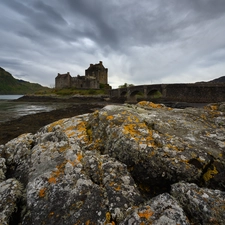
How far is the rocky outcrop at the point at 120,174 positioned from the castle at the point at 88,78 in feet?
294

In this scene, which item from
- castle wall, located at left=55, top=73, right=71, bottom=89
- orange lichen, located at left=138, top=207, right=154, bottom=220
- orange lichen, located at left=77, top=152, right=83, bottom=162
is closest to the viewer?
orange lichen, located at left=138, top=207, right=154, bottom=220

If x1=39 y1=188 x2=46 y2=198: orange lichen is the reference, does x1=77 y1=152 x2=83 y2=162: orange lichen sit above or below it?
above

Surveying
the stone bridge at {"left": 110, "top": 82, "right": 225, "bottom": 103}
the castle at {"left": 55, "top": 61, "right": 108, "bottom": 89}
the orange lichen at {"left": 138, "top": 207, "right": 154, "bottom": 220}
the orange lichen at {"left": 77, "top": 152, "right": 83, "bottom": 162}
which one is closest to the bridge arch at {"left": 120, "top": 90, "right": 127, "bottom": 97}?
the stone bridge at {"left": 110, "top": 82, "right": 225, "bottom": 103}

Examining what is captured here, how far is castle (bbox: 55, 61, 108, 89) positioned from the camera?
93062 millimetres

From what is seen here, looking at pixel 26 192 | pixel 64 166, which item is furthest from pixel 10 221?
pixel 64 166

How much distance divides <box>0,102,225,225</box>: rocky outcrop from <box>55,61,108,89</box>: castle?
89.7 meters

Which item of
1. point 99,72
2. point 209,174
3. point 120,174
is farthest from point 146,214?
point 99,72

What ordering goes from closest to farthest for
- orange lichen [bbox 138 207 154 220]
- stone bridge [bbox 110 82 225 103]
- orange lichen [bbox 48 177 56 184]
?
1. orange lichen [bbox 138 207 154 220]
2. orange lichen [bbox 48 177 56 184]
3. stone bridge [bbox 110 82 225 103]

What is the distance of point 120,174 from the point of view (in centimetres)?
288

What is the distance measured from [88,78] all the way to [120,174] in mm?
94425

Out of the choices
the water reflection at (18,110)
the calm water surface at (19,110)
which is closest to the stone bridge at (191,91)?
the calm water surface at (19,110)

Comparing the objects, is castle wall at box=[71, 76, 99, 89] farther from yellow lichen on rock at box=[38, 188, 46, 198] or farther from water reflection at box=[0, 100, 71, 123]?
yellow lichen on rock at box=[38, 188, 46, 198]

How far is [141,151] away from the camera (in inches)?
122

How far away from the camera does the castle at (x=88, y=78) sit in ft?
305
